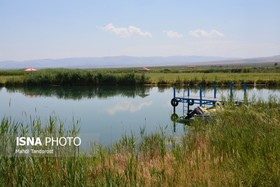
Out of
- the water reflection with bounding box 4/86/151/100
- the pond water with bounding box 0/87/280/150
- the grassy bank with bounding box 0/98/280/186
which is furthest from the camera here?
the water reflection with bounding box 4/86/151/100

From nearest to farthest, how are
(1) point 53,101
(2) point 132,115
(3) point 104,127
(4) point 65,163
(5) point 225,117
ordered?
(4) point 65,163, (5) point 225,117, (3) point 104,127, (2) point 132,115, (1) point 53,101

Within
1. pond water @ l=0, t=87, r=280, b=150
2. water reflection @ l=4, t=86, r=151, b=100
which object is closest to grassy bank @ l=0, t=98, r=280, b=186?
pond water @ l=0, t=87, r=280, b=150

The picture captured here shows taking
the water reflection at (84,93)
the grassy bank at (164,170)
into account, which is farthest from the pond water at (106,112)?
the grassy bank at (164,170)

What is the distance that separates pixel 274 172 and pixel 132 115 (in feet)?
55.9

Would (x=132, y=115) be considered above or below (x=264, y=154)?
below

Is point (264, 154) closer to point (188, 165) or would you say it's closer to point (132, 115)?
point (188, 165)

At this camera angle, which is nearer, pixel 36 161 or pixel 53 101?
pixel 36 161

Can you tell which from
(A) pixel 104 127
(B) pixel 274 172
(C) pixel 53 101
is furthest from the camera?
(C) pixel 53 101

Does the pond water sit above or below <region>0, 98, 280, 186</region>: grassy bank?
below

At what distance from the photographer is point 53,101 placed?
29.5m

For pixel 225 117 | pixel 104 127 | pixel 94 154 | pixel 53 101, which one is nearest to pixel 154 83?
pixel 53 101

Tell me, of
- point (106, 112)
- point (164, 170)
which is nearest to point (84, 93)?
point (106, 112)

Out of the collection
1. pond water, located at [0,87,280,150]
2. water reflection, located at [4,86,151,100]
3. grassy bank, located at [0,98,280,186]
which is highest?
grassy bank, located at [0,98,280,186]

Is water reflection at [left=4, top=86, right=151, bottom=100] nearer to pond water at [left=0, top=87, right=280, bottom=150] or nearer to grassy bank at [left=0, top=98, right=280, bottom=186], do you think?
pond water at [left=0, top=87, right=280, bottom=150]
